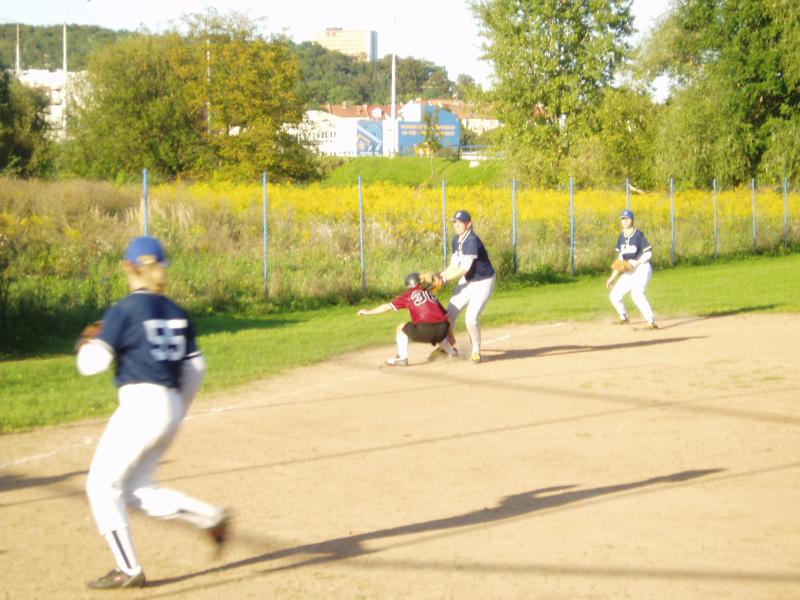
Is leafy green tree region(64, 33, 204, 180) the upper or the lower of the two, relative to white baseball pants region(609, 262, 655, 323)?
upper

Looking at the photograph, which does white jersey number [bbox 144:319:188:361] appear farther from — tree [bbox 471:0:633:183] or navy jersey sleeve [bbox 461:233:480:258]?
tree [bbox 471:0:633:183]

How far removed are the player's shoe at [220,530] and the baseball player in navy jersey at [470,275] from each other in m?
7.31

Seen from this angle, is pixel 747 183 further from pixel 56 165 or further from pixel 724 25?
pixel 56 165

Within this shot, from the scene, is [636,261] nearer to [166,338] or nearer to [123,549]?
[166,338]

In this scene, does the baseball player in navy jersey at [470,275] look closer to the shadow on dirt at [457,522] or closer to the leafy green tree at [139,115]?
the shadow on dirt at [457,522]

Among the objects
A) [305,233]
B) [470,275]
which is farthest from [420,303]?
[305,233]

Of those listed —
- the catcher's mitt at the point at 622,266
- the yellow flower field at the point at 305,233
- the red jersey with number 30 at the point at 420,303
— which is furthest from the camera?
the yellow flower field at the point at 305,233

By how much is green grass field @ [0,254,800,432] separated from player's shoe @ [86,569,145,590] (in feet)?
17.0

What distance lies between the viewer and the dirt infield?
5.94 meters

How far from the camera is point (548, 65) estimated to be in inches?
2000

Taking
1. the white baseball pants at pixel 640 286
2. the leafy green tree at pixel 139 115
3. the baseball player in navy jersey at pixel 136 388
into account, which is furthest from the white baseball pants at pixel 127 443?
the leafy green tree at pixel 139 115

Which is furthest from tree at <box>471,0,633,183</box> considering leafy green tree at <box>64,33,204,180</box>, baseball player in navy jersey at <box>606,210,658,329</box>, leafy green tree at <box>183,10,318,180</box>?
baseball player in navy jersey at <box>606,210,658,329</box>

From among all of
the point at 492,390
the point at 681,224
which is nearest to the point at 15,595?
the point at 492,390

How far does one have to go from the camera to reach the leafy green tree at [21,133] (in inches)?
2189
